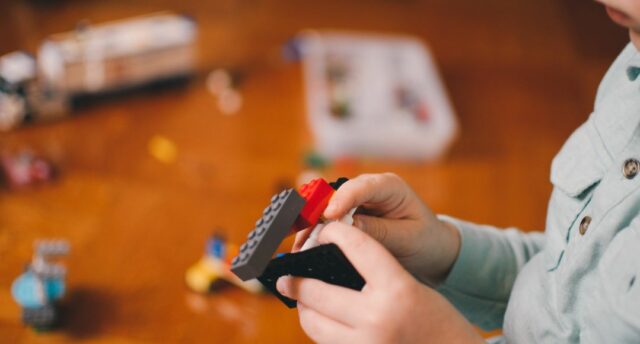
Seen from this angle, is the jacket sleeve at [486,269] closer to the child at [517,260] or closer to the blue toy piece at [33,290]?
the child at [517,260]

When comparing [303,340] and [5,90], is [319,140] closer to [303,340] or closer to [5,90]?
[303,340]

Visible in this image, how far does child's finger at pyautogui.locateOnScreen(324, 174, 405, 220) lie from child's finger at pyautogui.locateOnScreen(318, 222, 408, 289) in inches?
1.0

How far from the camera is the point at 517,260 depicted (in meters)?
0.57

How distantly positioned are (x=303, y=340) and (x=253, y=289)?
10cm

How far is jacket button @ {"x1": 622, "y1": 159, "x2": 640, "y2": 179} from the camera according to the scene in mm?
430

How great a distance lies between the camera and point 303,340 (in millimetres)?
774

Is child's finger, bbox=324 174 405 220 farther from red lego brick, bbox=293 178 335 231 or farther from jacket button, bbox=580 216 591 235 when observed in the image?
jacket button, bbox=580 216 591 235

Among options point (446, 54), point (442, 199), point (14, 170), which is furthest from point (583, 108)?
point (14, 170)

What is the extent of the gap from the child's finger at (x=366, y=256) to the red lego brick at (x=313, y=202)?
0.08ft

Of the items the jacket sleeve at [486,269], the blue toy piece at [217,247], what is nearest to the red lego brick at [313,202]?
the jacket sleeve at [486,269]

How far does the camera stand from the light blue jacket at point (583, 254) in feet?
1.35

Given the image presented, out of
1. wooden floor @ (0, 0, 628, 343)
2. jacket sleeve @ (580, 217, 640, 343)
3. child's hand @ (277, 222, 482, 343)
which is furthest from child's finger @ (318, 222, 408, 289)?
wooden floor @ (0, 0, 628, 343)

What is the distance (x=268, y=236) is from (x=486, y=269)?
0.25m

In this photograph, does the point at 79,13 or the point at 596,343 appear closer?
the point at 596,343
